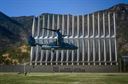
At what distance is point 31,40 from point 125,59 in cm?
6870

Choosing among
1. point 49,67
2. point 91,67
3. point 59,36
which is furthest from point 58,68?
point 59,36

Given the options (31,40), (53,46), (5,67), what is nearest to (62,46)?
(53,46)

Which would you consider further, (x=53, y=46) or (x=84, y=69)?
(x=84, y=69)

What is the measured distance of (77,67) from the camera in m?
192

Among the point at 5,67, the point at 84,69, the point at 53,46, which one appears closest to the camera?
the point at 53,46

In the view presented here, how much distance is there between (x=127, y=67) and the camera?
177 meters

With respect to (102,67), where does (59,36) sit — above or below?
above

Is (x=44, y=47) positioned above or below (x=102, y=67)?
above

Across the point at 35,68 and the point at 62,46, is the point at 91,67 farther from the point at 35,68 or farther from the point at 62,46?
the point at 62,46

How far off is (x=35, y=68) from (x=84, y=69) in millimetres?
32954

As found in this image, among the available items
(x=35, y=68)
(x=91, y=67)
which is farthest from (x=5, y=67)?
(x=91, y=67)

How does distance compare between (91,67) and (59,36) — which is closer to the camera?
(59,36)

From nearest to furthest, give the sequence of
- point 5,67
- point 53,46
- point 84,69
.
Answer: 1. point 53,46
2. point 5,67
3. point 84,69

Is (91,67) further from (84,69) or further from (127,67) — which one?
(127,67)
